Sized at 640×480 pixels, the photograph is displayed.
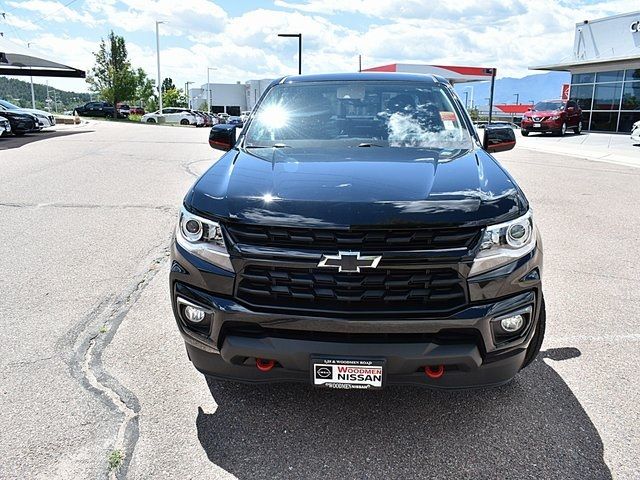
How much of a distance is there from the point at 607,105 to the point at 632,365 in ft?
101

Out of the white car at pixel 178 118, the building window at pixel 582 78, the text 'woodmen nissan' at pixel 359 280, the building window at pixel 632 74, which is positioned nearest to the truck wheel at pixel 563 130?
the building window at pixel 632 74

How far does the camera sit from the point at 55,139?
67.8ft

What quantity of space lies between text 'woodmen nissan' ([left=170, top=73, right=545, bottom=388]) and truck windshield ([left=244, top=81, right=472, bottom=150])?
101 centimetres

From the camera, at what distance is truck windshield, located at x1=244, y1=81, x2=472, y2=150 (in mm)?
3826

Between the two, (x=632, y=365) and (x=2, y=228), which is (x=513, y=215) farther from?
(x=2, y=228)

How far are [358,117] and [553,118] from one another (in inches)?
1001

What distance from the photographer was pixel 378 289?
2529 millimetres

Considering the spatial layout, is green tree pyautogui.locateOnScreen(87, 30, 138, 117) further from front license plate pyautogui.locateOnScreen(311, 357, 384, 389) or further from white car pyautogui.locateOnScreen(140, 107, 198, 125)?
front license plate pyautogui.locateOnScreen(311, 357, 384, 389)

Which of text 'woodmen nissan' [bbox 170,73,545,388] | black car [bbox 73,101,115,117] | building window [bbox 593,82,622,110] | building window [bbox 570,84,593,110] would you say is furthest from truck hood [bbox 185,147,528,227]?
black car [bbox 73,101,115,117]

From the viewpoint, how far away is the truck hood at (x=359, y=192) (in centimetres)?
254

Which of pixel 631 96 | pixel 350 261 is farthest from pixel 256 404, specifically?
pixel 631 96

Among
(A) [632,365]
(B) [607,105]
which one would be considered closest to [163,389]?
(A) [632,365]

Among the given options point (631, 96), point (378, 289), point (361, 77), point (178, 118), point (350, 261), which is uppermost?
point (631, 96)

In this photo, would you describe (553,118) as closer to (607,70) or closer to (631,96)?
(631,96)
